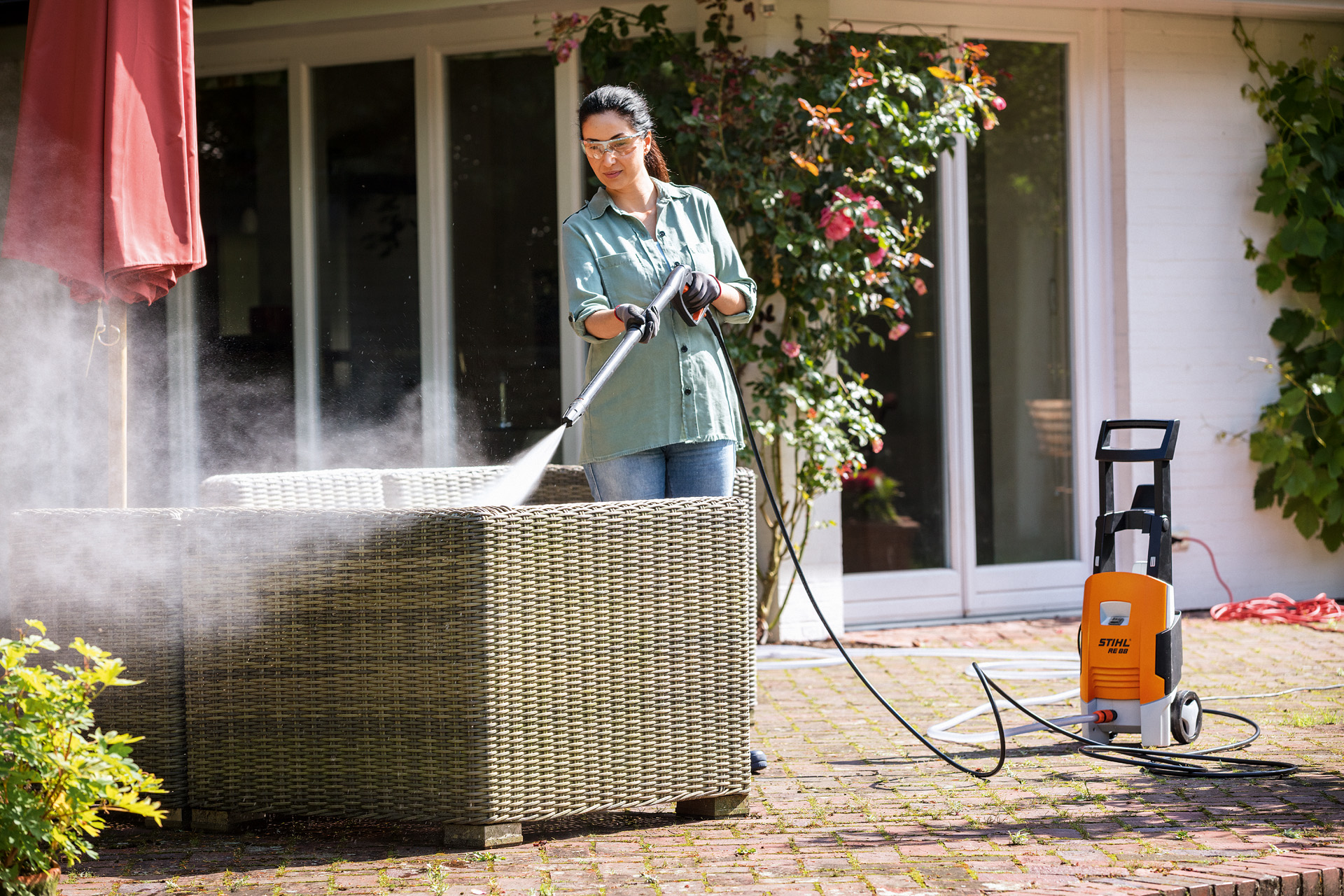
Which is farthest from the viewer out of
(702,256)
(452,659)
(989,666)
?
(989,666)

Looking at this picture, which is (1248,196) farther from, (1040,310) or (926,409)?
(926,409)

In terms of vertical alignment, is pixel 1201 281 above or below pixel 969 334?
above

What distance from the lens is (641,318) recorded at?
2820 millimetres

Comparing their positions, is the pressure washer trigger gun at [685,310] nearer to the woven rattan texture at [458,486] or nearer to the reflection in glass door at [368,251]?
the woven rattan texture at [458,486]

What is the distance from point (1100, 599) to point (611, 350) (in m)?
1.46

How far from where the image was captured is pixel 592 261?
10.2 ft

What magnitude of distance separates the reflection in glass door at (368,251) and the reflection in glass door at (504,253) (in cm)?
23

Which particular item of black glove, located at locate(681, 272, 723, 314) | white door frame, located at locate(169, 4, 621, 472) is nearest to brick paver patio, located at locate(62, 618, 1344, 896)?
black glove, located at locate(681, 272, 723, 314)

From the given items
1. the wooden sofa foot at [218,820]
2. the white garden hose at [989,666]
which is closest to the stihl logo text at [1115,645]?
the white garden hose at [989,666]

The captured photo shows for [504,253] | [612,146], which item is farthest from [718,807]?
[504,253]

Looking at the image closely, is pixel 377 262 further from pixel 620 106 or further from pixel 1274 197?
pixel 1274 197

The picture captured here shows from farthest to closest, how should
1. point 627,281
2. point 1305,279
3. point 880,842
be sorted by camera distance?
point 1305,279
point 627,281
point 880,842

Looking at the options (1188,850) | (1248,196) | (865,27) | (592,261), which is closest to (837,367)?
(865,27)

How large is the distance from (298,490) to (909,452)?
3160 millimetres
